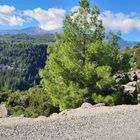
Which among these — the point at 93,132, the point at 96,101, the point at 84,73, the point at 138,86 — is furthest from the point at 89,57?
the point at 93,132

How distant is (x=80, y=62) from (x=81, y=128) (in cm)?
1257

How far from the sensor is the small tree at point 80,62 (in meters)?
28.8

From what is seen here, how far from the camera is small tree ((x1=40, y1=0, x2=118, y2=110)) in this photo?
94.6 feet

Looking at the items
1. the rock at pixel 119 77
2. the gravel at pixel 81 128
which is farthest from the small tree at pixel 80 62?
the gravel at pixel 81 128

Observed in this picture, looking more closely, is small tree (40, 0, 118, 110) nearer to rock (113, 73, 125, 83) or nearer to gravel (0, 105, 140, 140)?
rock (113, 73, 125, 83)

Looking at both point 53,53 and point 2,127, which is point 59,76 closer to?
point 53,53

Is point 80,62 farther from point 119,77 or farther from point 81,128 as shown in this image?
point 81,128

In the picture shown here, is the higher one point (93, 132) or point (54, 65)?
point (54, 65)

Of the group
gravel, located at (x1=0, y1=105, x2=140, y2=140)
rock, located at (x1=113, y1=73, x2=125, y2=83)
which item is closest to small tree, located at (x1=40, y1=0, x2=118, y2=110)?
rock, located at (x1=113, y1=73, x2=125, y2=83)

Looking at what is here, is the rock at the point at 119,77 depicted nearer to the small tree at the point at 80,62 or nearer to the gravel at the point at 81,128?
the small tree at the point at 80,62

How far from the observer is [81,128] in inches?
677

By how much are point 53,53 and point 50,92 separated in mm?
3190

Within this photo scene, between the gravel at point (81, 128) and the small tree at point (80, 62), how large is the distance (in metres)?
8.10

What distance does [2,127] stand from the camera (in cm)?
1666
